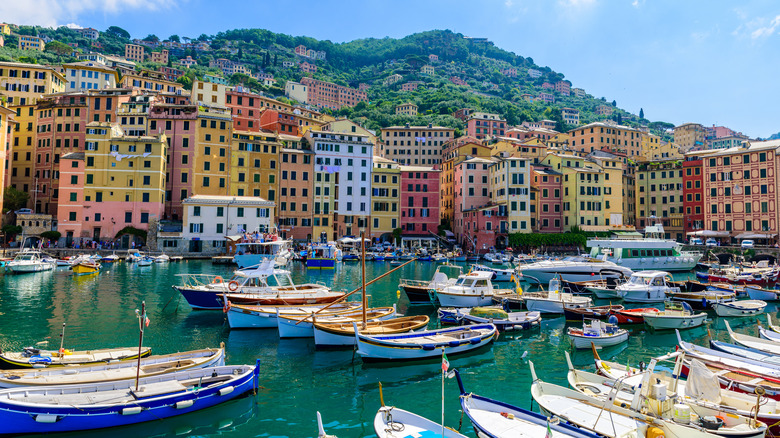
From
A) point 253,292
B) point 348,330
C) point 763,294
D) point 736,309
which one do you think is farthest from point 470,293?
point 763,294

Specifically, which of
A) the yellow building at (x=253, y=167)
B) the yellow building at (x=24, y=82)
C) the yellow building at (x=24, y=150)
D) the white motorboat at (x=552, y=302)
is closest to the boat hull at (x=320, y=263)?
the yellow building at (x=253, y=167)

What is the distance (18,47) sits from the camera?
129625 millimetres

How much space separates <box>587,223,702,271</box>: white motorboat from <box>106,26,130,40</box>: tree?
20135cm

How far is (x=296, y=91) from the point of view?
15350 cm

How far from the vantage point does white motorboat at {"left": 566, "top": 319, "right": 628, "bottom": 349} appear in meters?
20.6

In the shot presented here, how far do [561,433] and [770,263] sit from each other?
64.7 m

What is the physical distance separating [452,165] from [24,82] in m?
78.9

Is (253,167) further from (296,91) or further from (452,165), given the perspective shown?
(296,91)

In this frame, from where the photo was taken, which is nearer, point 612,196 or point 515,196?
point 515,196

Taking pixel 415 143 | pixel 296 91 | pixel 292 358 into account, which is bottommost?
pixel 292 358

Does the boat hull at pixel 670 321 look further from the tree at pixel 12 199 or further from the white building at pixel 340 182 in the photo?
the tree at pixel 12 199

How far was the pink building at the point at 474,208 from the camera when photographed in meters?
72.6

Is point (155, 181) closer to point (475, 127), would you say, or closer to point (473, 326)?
point (473, 326)

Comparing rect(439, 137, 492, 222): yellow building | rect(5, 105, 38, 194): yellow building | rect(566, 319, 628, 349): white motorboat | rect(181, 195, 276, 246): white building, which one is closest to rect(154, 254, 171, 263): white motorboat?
rect(181, 195, 276, 246): white building
